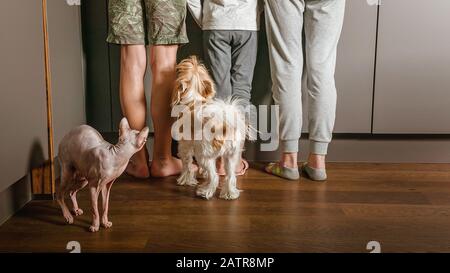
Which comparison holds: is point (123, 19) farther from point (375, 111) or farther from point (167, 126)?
point (375, 111)

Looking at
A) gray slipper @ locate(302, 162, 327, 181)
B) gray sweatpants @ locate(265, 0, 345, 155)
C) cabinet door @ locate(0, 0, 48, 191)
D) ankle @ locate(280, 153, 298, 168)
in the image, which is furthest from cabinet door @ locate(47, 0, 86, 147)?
gray slipper @ locate(302, 162, 327, 181)

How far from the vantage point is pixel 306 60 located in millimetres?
1893

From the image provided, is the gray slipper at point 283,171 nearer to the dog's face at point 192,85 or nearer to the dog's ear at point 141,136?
the dog's face at point 192,85

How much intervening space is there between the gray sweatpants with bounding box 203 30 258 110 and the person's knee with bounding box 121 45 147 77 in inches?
10.0

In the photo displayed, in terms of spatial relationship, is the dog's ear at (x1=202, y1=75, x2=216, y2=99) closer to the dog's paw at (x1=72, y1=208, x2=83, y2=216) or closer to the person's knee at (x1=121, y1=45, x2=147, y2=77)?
the person's knee at (x1=121, y1=45, x2=147, y2=77)

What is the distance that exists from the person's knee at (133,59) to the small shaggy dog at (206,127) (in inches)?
6.6

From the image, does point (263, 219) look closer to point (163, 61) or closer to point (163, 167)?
point (163, 167)

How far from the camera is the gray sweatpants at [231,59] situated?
186 cm

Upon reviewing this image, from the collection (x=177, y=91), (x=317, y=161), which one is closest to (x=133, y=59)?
(x=177, y=91)

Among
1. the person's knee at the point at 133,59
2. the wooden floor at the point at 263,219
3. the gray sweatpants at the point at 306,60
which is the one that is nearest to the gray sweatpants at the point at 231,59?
the gray sweatpants at the point at 306,60

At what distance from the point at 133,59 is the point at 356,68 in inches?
36.9

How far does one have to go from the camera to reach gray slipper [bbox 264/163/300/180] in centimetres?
192

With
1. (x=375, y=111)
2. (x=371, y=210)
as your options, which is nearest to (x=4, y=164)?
(x=371, y=210)
